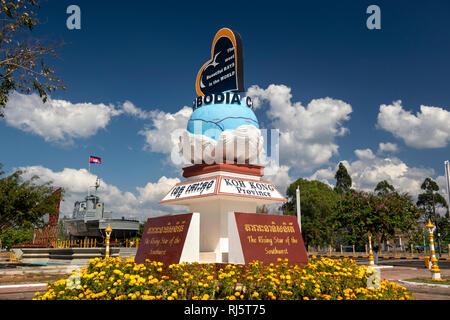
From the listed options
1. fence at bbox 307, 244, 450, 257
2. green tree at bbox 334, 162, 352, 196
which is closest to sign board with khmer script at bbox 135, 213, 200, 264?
fence at bbox 307, 244, 450, 257

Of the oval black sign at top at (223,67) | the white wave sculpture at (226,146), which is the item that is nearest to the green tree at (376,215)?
the white wave sculpture at (226,146)

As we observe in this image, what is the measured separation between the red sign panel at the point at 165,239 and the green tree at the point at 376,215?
1925cm

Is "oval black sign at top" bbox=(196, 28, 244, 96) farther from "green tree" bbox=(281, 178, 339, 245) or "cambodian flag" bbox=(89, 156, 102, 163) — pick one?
"green tree" bbox=(281, 178, 339, 245)

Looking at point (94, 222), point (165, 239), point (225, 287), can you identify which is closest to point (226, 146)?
point (165, 239)

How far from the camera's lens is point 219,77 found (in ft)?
51.4

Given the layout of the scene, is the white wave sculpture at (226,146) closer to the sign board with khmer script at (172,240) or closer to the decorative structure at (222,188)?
the decorative structure at (222,188)

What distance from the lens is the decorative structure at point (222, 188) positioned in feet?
33.9

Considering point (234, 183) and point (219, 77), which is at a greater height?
point (219, 77)
